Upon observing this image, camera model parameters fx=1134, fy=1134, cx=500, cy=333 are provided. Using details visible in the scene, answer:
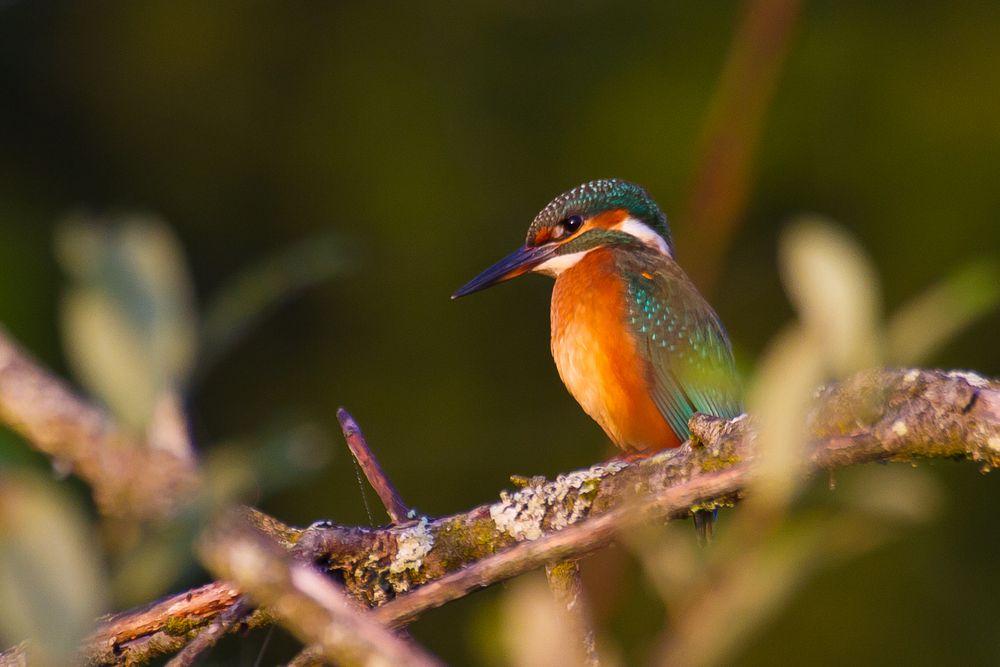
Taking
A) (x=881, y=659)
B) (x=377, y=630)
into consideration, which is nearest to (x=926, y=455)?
(x=377, y=630)

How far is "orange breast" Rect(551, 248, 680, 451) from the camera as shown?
3125 millimetres

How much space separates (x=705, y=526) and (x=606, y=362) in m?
0.57

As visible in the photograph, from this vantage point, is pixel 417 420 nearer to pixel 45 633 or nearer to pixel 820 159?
pixel 820 159

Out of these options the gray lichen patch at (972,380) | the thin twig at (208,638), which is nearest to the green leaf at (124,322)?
the thin twig at (208,638)

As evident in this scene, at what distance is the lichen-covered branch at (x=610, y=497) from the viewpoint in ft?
3.37

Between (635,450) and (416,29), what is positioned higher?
(416,29)

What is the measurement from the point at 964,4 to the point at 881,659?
3.30 m

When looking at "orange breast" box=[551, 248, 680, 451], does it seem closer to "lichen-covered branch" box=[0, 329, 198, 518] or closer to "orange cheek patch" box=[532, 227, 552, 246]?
"orange cheek patch" box=[532, 227, 552, 246]

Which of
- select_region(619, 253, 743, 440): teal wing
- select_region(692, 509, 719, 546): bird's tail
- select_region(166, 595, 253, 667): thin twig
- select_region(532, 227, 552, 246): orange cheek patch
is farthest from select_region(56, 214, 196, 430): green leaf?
select_region(532, 227, 552, 246): orange cheek patch

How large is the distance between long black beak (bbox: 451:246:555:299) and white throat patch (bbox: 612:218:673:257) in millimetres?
275

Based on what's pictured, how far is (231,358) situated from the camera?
5668mm

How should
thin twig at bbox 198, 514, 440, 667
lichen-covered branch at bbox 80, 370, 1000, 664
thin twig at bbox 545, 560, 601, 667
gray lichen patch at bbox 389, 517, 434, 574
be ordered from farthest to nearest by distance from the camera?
gray lichen patch at bbox 389, 517, 434, 574
thin twig at bbox 545, 560, 601, 667
lichen-covered branch at bbox 80, 370, 1000, 664
thin twig at bbox 198, 514, 440, 667

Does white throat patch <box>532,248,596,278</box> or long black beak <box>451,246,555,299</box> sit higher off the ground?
long black beak <box>451,246,555,299</box>

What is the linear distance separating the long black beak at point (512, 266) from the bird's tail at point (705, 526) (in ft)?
3.78
